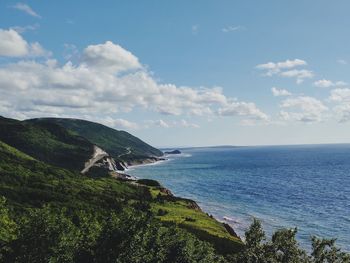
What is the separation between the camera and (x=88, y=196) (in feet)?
420

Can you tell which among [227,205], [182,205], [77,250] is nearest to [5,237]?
[77,250]

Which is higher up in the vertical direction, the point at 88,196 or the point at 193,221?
the point at 88,196

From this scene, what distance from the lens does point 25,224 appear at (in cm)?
4591

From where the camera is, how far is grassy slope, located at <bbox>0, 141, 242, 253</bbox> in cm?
9762

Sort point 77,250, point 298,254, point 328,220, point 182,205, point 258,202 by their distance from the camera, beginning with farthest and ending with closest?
point 258,202, point 182,205, point 328,220, point 298,254, point 77,250

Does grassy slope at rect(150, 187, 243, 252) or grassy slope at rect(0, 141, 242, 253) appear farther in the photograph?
grassy slope at rect(0, 141, 242, 253)


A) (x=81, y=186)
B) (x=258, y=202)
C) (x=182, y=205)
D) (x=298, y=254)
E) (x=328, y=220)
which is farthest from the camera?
(x=258, y=202)

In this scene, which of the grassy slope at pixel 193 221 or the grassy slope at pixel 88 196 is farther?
the grassy slope at pixel 88 196

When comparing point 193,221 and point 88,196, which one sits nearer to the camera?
point 193,221

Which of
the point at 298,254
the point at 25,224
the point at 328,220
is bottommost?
the point at 328,220

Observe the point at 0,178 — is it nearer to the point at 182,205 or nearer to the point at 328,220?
the point at 182,205

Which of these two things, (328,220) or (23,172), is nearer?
(328,220)

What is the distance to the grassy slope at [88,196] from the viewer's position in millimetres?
97625

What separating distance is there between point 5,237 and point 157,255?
21.9m
